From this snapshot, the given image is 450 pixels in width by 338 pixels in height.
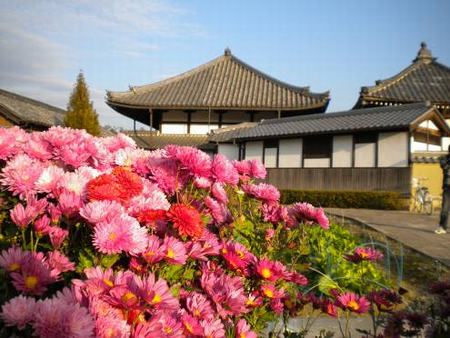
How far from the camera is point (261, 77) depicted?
2794 cm

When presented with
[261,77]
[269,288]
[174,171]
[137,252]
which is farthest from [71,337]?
[261,77]

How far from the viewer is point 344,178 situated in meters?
16.8

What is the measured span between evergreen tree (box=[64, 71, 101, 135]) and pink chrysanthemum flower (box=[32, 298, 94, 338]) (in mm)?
24911

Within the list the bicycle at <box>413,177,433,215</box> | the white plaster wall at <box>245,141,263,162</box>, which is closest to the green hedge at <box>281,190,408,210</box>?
the bicycle at <box>413,177,433,215</box>

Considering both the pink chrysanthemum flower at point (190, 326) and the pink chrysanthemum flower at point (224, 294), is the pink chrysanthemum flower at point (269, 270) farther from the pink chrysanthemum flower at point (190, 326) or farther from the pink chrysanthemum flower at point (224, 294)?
the pink chrysanthemum flower at point (190, 326)

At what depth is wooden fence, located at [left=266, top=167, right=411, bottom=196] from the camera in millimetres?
15336

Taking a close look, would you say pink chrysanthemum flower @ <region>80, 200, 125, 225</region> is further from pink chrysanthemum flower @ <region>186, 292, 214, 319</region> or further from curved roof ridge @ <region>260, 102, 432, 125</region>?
→ curved roof ridge @ <region>260, 102, 432, 125</region>

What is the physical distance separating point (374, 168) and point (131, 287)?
53.3 feet

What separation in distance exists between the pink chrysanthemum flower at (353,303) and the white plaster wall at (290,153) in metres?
16.8

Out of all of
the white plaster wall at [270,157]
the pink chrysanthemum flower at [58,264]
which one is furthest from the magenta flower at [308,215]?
the white plaster wall at [270,157]

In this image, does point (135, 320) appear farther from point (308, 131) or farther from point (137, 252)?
point (308, 131)

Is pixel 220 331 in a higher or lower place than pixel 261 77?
lower

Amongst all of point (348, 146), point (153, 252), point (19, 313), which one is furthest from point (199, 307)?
point (348, 146)

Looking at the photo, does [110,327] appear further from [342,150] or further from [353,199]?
[342,150]
